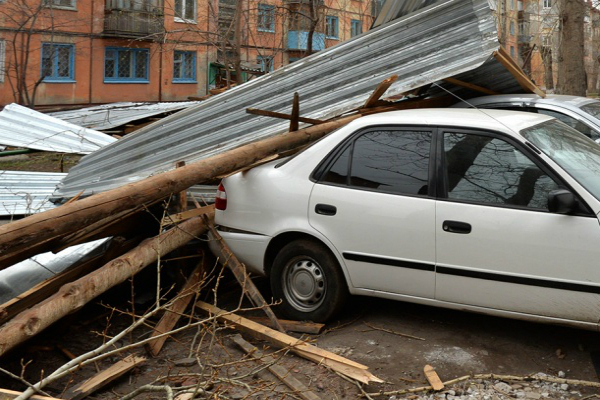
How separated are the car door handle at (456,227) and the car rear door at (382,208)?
10 centimetres

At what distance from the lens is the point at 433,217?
496cm

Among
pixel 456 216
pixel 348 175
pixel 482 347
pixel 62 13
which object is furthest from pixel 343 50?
pixel 62 13

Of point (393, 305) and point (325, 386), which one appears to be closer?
point (325, 386)

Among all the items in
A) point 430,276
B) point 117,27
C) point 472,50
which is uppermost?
point 117,27

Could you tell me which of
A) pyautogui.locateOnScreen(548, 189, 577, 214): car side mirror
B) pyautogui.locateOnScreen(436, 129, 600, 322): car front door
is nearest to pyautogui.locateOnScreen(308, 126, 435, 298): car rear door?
pyautogui.locateOnScreen(436, 129, 600, 322): car front door

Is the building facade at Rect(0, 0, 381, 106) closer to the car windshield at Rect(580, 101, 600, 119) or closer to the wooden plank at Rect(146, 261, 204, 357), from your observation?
the car windshield at Rect(580, 101, 600, 119)

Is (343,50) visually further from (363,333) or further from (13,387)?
(13,387)

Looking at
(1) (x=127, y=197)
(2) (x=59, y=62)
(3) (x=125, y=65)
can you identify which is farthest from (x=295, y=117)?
(3) (x=125, y=65)

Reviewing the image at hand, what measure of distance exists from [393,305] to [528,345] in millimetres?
1243

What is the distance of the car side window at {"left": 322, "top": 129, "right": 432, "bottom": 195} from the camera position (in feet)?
17.0

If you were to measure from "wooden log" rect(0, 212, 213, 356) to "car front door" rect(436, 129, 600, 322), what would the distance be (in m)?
2.05

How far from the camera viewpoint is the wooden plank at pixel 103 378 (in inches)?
177

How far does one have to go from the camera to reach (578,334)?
16.9 feet

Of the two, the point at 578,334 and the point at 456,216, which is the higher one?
the point at 456,216
